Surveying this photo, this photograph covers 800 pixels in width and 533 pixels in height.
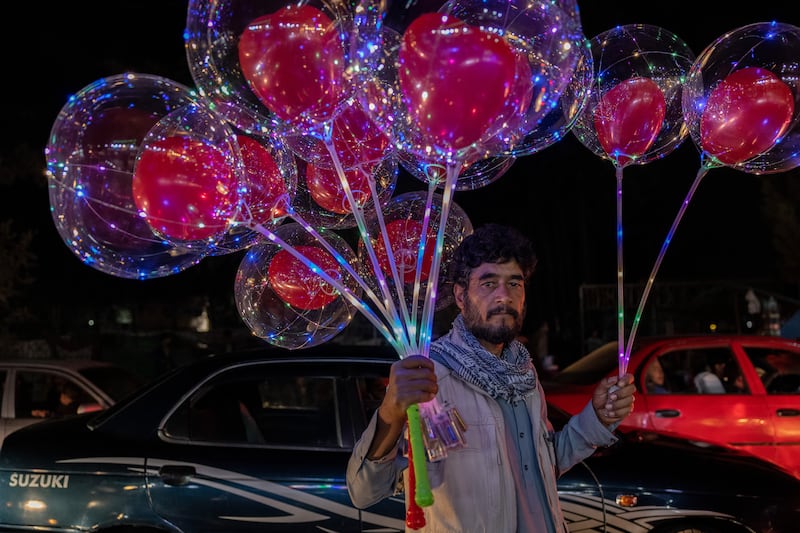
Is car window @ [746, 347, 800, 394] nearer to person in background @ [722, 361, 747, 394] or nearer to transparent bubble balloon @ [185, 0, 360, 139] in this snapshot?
person in background @ [722, 361, 747, 394]

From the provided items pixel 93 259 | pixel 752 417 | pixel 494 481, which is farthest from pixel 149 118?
pixel 752 417

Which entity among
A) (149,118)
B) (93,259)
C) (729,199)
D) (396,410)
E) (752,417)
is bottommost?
(752,417)

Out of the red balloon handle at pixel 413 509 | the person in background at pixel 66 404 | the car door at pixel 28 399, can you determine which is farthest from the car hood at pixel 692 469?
the person in background at pixel 66 404

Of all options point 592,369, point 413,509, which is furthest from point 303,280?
point 592,369

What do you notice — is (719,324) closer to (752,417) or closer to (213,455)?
(752,417)

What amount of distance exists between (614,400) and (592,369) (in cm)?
433

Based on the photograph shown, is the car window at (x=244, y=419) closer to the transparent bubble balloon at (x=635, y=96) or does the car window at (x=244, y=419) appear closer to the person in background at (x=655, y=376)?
the transparent bubble balloon at (x=635, y=96)

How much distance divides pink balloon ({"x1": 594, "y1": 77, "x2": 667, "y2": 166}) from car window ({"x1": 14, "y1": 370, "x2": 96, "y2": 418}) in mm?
5772

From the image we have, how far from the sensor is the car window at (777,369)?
673 centimetres

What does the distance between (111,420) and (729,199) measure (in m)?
26.4

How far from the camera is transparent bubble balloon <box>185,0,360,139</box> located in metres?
2.20

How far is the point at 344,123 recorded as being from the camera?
2695 millimetres

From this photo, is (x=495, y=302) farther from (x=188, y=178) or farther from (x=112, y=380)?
(x=112, y=380)

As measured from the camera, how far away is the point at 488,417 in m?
2.31
